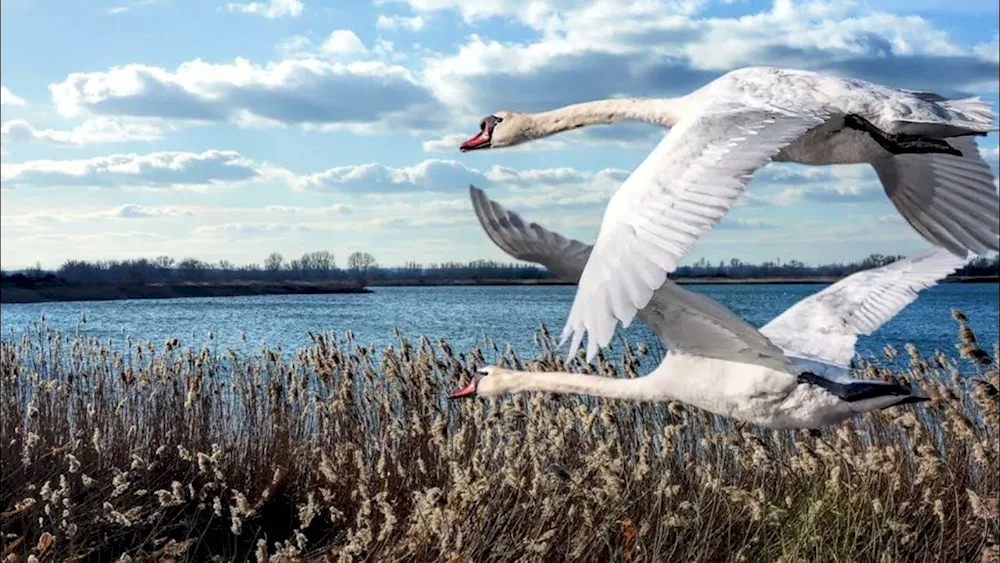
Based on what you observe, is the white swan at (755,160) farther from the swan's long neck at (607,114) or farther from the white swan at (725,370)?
the white swan at (725,370)

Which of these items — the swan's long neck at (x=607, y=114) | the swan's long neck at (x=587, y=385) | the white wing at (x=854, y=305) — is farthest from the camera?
the white wing at (x=854, y=305)

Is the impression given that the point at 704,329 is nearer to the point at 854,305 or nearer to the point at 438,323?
the point at 854,305

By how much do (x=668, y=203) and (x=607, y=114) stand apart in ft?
2.41

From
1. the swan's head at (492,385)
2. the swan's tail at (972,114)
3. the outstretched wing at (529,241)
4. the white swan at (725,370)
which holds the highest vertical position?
the swan's tail at (972,114)

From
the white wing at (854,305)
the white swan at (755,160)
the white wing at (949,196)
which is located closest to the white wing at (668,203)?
the white swan at (755,160)

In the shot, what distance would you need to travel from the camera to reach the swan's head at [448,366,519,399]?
325 cm

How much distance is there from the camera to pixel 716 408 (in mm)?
2645

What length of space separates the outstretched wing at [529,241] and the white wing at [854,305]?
1.16 meters

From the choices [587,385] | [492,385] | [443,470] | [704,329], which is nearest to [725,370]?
[704,329]

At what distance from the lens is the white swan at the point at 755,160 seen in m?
1.88

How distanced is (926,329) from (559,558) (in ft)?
59.8

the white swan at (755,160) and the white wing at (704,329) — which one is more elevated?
the white swan at (755,160)

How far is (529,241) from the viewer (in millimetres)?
2096

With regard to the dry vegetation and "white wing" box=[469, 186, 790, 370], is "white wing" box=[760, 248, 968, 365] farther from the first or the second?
the dry vegetation
